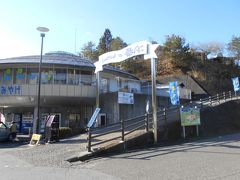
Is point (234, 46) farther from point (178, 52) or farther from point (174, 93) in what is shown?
point (174, 93)

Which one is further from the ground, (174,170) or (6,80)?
(6,80)

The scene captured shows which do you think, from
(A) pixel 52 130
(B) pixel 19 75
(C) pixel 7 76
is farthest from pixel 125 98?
(C) pixel 7 76

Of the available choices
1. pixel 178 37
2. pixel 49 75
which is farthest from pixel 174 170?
pixel 178 37

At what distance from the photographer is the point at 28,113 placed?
128ft

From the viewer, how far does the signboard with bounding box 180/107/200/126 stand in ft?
68.5

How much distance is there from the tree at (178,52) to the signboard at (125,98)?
3766 cm

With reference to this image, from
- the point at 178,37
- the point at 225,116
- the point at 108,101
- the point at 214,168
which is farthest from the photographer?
the point at 178,37

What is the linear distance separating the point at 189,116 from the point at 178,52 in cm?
4789

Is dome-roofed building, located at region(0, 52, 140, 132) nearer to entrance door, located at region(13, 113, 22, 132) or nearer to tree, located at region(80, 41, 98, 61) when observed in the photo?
entrance door, located at region(13, 113, 22, 132)

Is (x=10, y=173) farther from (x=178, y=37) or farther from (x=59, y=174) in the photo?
(x=178, y=37)

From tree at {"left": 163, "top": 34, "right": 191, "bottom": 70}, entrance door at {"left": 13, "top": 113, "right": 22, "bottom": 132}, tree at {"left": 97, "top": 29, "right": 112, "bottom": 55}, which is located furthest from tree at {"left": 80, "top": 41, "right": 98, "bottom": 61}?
entrance door at {"left": 13, "top": 113, "right": 22, "bottom": 132}

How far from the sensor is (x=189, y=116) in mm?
21203

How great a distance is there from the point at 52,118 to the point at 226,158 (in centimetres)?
1215

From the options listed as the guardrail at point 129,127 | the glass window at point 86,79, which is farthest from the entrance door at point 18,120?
the guardrail at point 129,127
